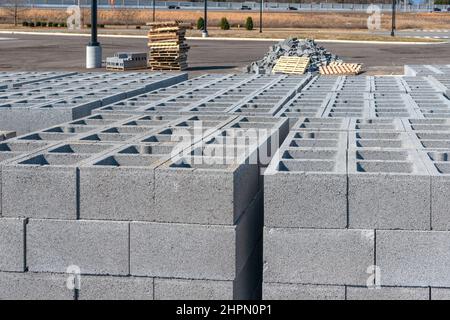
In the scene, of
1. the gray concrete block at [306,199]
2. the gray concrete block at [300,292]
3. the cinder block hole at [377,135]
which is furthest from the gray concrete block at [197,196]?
the cinder block hole at [377,135]

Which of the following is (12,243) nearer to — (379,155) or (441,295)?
(441,295)

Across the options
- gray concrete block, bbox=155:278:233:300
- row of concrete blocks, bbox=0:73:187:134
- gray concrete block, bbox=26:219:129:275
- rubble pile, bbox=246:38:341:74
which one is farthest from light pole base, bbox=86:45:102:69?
gray concrete block, bbox=155:278:233:300

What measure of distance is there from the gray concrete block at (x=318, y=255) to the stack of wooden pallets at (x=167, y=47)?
25710 millimetres

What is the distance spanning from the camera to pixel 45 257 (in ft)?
23.9

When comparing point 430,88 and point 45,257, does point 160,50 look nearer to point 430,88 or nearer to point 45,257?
point 430,88

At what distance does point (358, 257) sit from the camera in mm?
6980

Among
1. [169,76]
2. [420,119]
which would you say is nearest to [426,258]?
[420,119]

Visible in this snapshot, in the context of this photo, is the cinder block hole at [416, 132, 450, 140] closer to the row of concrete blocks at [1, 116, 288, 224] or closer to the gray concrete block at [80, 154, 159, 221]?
the row of concrete blocks at [1, 116, 288, 224]

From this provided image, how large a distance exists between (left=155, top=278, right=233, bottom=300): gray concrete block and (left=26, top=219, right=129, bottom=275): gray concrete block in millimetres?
359

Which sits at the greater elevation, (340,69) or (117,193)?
(340,69)

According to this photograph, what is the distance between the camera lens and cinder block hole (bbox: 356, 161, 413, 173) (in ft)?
26.2

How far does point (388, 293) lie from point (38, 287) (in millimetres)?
3168

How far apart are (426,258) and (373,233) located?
505 millimetres

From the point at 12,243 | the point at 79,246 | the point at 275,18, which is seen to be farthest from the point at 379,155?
the point at 275,18
